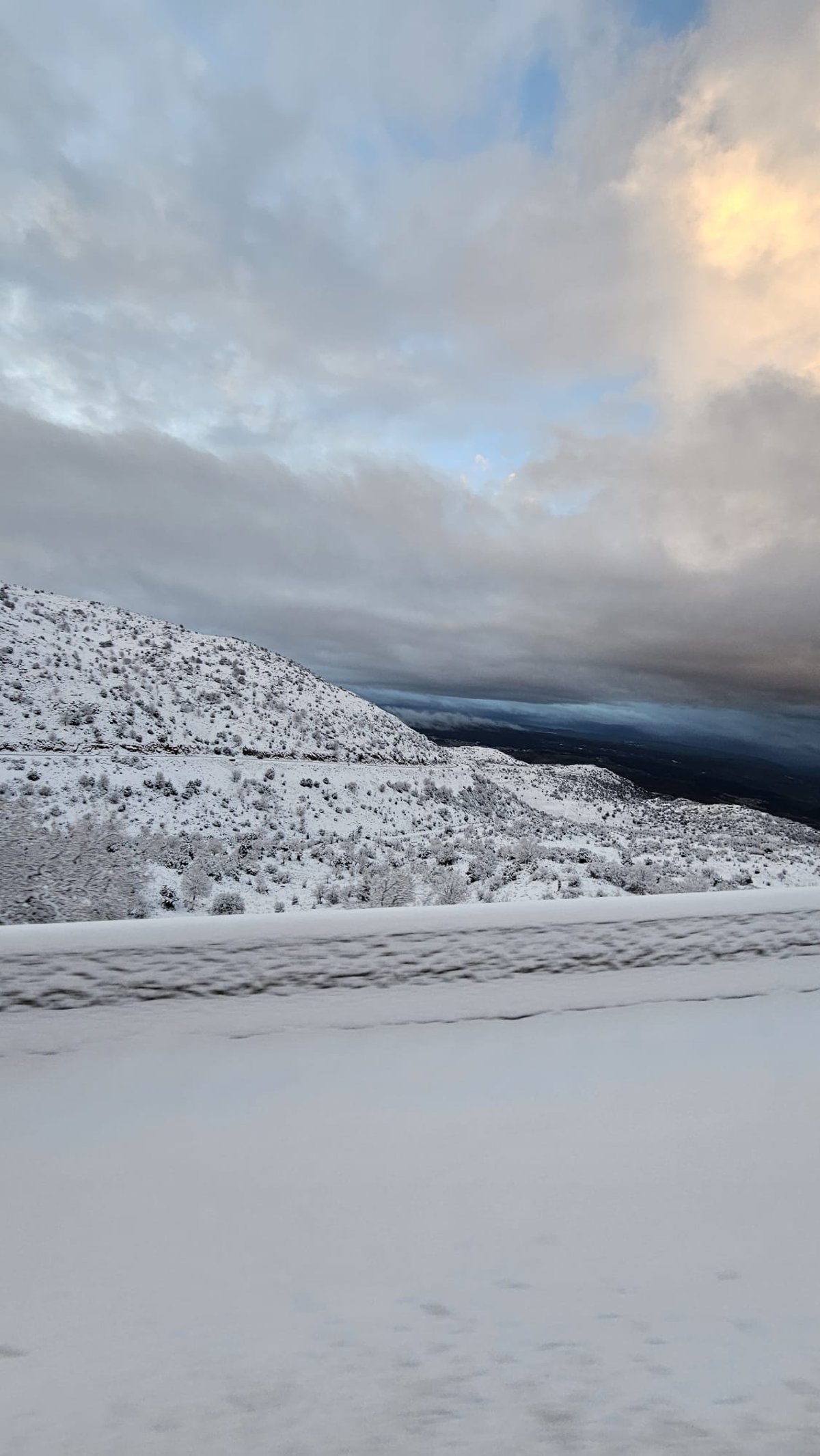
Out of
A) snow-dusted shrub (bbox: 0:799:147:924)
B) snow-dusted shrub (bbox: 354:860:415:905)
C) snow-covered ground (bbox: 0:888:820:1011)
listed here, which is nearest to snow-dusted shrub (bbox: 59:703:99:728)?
snow-dusted shrub (bbox: 0:799:147:924)

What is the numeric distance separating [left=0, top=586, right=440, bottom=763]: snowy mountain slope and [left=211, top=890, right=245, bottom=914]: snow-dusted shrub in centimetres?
1389

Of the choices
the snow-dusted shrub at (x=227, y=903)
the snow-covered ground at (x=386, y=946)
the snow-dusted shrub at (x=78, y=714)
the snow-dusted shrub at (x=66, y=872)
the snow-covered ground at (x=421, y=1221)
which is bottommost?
the snow-dusted shrub at (x=227, y=903)

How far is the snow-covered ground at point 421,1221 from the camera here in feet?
3.51

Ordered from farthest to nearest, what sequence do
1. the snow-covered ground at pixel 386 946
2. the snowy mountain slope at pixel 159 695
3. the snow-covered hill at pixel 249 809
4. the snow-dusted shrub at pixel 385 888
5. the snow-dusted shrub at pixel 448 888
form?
the snowy mountain slope at pixel 159 695 → the snow-covered hill at pixel 249 809 → the snow-dusted shrub at pixel 448 888 → the snow-dusted shrub at pixel 385 888 → the snow-covered ground at pixel 386 946

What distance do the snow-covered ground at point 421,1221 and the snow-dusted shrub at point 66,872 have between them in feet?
20.5

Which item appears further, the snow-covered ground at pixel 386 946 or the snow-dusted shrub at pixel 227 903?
the snow-dusted shrub at pixel 227 903

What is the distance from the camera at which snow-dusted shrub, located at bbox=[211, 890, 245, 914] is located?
9.65m

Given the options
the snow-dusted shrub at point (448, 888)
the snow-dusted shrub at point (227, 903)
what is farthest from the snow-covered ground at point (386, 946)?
the snow-dusted shrub at point (227, 903)

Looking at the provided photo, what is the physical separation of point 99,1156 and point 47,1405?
56cm

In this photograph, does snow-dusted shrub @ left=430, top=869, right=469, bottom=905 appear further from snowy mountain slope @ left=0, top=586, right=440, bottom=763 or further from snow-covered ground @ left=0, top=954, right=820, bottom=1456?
snowy mountain slope @ left=0, top=586, right=440, bottom=763

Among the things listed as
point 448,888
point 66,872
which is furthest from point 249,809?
point 448,888

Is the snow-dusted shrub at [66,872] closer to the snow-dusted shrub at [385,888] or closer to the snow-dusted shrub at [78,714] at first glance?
the snow-dusted shrub at [385,888]

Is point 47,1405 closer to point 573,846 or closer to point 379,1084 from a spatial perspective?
point 379,1084

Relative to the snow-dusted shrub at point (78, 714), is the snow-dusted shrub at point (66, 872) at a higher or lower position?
lower
